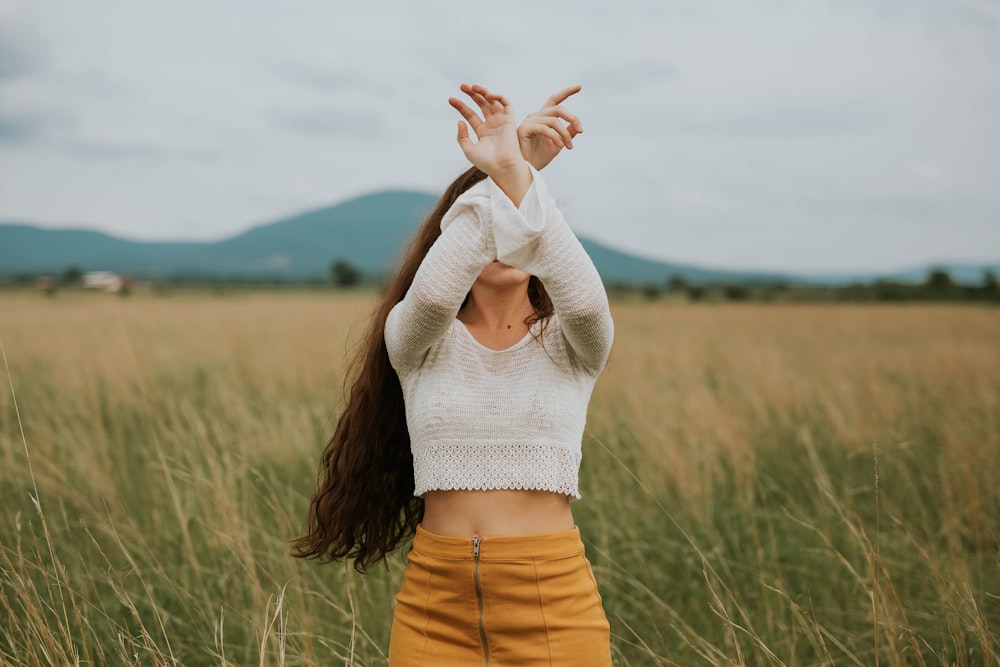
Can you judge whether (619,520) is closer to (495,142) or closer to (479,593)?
(479,593)

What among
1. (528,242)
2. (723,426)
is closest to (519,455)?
(528,242)

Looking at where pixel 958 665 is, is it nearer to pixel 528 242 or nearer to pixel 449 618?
pixel 449 618

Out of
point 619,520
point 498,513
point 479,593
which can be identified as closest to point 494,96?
point 498,513

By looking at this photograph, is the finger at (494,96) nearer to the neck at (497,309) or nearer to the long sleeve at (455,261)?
the long sleeve at (455,261)

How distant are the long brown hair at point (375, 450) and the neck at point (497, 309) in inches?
5.1

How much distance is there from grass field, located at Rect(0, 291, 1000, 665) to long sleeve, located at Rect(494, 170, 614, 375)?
47cm

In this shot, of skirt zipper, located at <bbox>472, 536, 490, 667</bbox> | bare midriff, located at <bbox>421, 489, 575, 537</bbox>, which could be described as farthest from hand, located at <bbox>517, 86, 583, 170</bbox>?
skirt zipper, located at <bbox>472, 536, 490, 667</bbox>

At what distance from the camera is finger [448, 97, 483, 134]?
6.02 feet

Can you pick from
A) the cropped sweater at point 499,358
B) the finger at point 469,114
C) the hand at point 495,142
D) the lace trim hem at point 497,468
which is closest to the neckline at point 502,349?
the cropped sweater at point 499,358

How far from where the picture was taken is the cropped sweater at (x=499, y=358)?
1.69 m

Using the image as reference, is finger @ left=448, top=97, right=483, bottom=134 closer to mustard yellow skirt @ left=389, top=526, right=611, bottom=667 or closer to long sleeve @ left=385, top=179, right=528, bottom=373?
long sleeve @ left=385, top=179, right=528, bottom=373

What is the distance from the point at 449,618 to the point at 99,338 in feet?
29.6

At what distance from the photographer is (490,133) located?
70.9 inches

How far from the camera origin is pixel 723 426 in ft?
15.8
